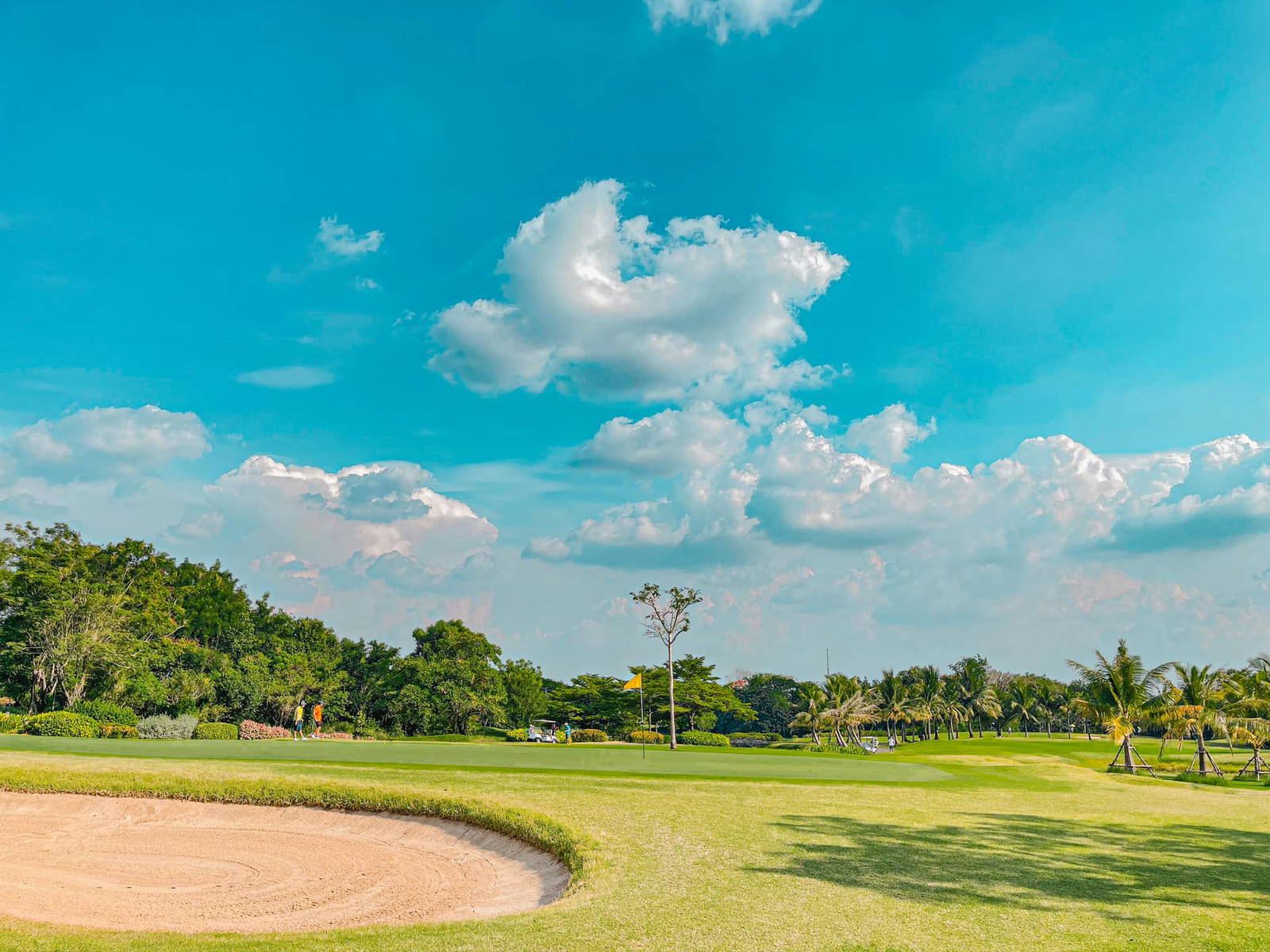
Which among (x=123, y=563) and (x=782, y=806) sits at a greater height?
(x=123, y=563)

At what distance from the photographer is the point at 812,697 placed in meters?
68.0

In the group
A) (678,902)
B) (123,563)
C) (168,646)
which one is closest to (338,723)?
(168,646)

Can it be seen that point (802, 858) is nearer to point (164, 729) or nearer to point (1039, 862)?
point (1039, 862)

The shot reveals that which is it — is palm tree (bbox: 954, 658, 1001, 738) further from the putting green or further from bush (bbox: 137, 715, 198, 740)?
bush (bbox: 137, 715, 198, 740)

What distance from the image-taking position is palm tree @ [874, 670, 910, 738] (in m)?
86.3

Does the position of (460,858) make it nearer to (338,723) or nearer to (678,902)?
(678,902)

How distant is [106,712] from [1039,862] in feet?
165

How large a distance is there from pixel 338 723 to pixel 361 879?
55.6 meters

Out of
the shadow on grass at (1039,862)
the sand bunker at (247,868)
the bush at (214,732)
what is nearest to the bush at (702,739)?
A: the bush at (214,732)

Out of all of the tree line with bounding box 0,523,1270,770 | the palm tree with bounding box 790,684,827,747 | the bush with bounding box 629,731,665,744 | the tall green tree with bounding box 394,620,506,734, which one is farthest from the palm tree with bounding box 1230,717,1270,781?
the tall green tree with bounding box 394,620,506,734

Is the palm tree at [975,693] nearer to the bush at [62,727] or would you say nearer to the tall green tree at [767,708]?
the tall green tree at [767,708]

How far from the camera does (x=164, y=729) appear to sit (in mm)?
39875

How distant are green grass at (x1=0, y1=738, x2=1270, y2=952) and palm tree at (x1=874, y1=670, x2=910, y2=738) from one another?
6291 cm

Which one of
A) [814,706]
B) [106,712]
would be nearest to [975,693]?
[814,706]
